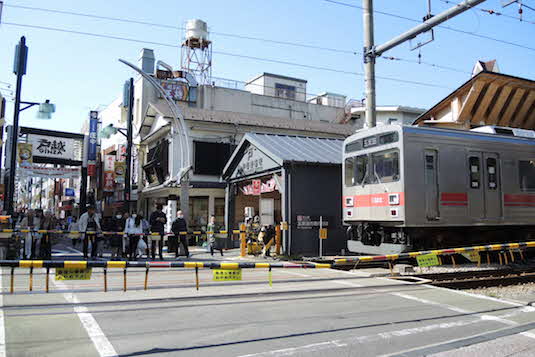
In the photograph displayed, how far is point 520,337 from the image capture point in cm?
563

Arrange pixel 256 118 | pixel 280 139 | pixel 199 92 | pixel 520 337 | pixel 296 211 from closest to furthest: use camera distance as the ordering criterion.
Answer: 1. pixel 520 337
2. pixel 296 211
3. pixel 280 139
4. pixel 256 118
5. pixel 199 92

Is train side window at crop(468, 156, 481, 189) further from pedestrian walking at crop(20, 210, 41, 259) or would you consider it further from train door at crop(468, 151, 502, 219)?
pedestrian walking at crop(20, 210, 41, 259)

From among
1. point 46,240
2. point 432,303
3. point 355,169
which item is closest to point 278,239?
point 355,169

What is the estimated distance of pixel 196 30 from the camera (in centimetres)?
3838

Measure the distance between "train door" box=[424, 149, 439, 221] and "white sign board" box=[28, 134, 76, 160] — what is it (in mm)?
28124

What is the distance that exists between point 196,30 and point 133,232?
27.6 metres

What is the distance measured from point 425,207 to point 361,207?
178cm

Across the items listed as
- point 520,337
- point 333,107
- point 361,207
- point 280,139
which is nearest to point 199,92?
point 333,107

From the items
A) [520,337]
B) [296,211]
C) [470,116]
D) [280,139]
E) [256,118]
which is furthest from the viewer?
[256,118]

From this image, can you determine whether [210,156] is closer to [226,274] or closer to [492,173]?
[492,173]

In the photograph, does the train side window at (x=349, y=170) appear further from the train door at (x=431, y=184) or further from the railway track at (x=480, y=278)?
the railway track at (x=480, y=278)

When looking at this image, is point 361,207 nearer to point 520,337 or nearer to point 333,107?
point 520,337

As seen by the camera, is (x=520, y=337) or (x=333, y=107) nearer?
(x=520, y=337)

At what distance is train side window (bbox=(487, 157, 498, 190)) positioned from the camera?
1244 cm
